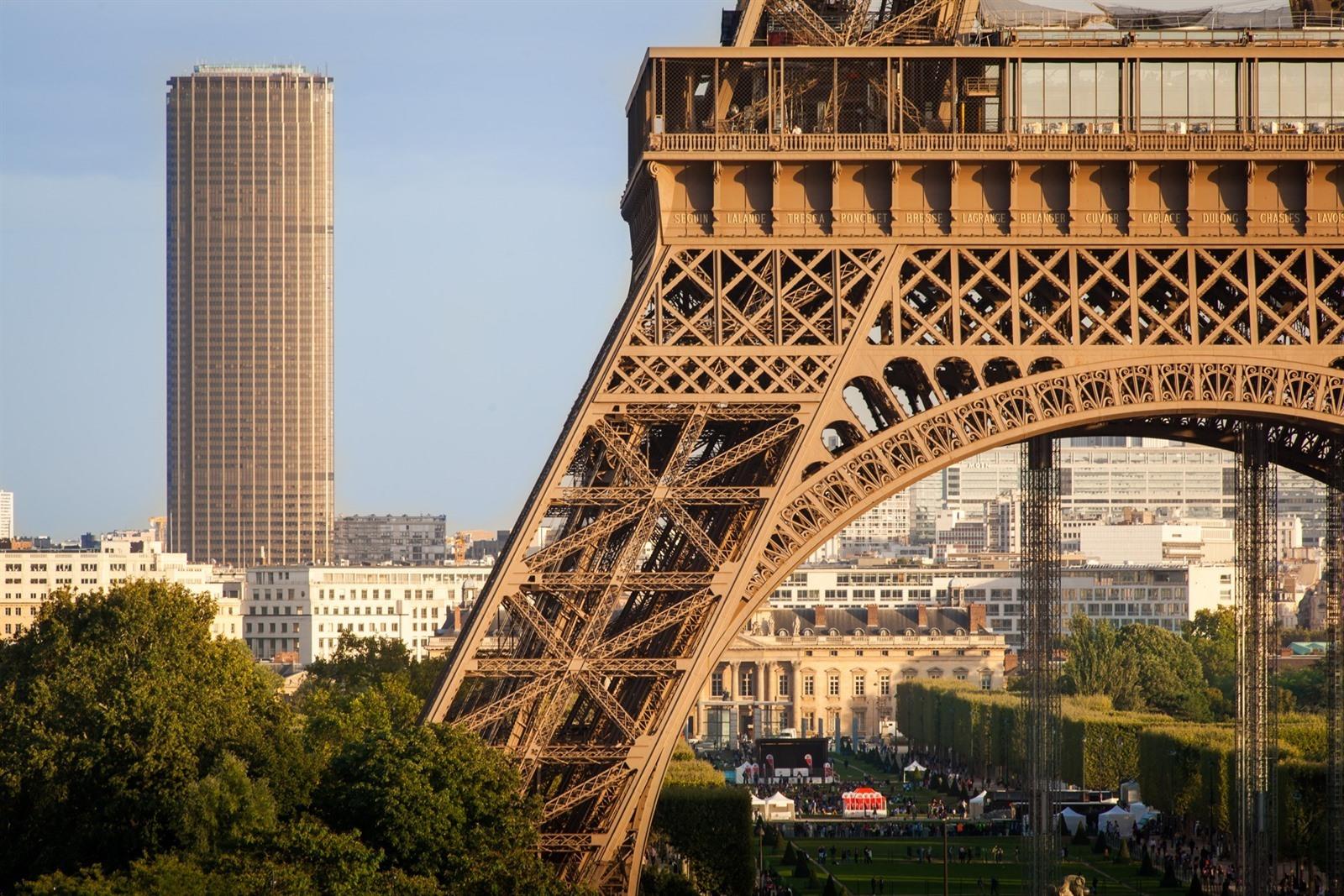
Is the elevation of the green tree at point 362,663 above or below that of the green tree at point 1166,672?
above

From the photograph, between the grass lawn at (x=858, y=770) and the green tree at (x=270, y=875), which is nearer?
the green tree at (x=270, y=875)

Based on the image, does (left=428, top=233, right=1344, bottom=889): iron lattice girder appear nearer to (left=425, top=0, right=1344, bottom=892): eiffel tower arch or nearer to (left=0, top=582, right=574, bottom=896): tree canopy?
(left=425, top=0, right=1344, bottom=892): eiffel tower arch

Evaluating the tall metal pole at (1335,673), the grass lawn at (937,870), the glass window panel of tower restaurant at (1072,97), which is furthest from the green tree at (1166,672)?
the glass window panel of tower restaurant at (1072,97)

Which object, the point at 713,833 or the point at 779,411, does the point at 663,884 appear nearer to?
the point at 779,411

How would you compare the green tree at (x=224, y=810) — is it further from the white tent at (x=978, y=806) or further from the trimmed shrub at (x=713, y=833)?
the white tent at (x=978, y=806)

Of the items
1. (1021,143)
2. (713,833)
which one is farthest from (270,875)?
(713,833)

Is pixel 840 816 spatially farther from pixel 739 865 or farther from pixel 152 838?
pixel 152 838

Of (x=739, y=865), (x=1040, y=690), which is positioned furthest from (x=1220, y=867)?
(x=1040, y=690)
